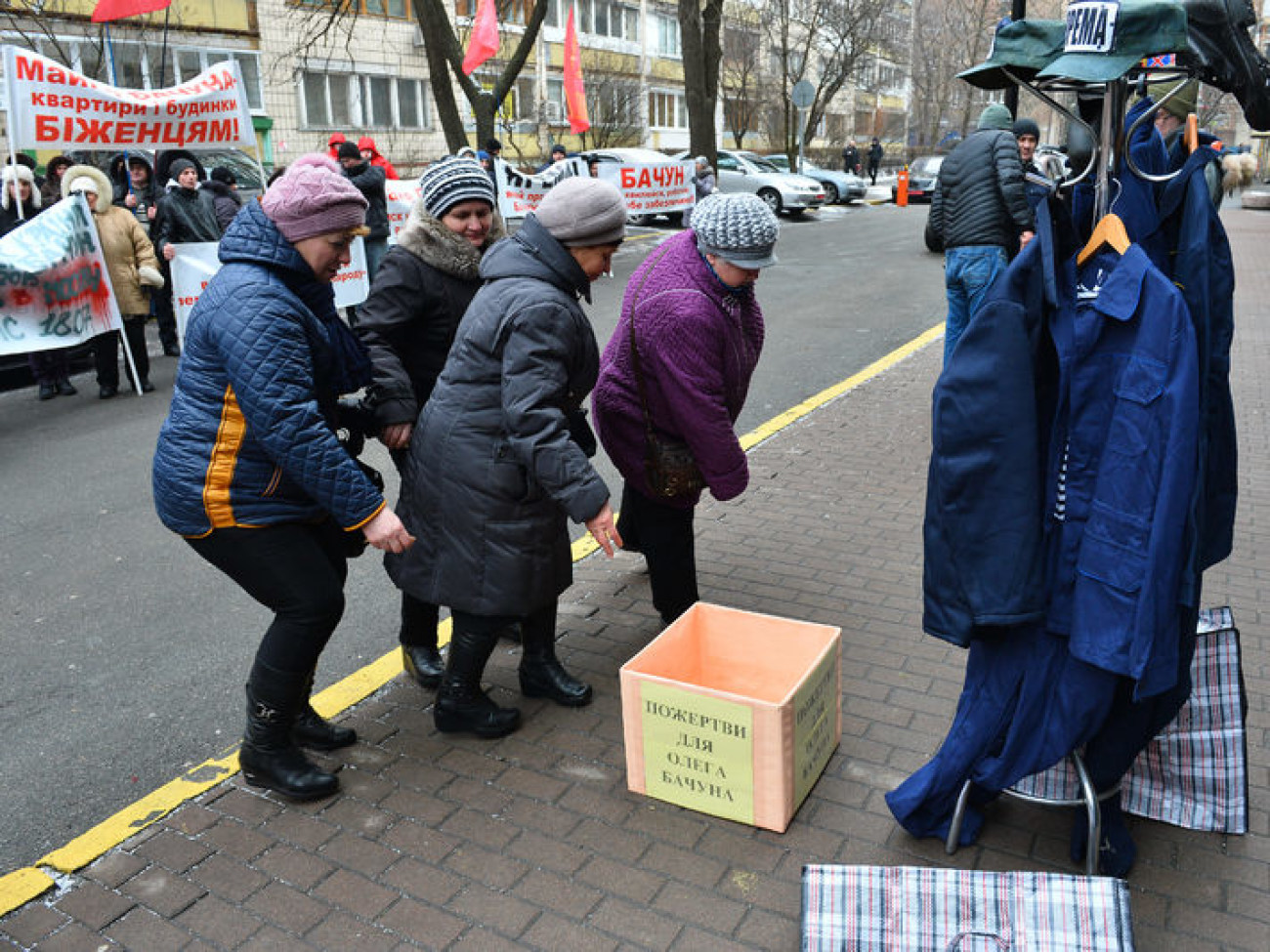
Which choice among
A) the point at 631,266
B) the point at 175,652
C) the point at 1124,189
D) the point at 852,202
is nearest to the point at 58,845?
the point at 175,652

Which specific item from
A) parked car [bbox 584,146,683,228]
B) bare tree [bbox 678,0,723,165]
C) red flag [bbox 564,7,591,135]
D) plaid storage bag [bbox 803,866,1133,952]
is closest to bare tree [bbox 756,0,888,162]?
bare tree [bbox 678,0,723,165]

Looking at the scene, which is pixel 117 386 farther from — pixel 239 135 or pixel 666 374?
pixel 666 374

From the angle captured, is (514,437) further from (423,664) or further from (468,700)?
(423,664)

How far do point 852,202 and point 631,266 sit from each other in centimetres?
1642

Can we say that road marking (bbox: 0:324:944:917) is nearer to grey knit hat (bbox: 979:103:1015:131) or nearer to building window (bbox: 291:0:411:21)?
grey knit hat (bbox: 979:103:1015:131)

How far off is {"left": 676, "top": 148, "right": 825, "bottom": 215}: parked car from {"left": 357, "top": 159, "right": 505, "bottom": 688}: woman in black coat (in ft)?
73.0

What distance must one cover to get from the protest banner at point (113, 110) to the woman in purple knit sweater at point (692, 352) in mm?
7201

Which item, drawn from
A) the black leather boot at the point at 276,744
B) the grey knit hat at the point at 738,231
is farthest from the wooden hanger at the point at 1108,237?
the black leather boot at the point at 276,744

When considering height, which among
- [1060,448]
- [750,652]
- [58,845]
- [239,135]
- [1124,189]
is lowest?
[58,845]

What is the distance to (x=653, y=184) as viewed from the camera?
16.9m

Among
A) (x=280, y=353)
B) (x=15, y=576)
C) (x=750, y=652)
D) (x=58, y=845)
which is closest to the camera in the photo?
(x=280, y=353)

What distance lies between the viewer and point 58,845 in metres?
3.18

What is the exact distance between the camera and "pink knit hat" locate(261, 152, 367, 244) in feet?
9.61

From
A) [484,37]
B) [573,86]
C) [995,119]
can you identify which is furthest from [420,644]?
[573,86]
